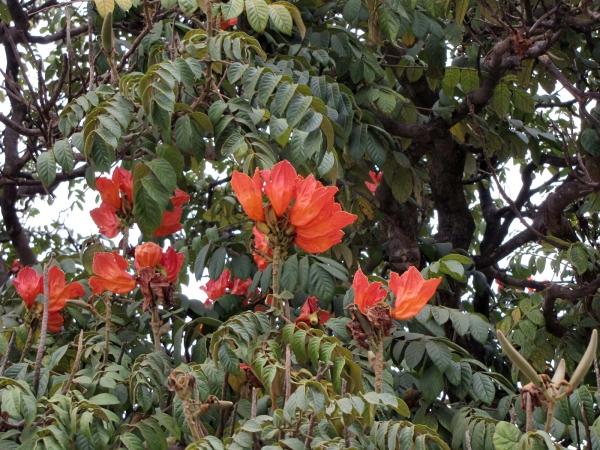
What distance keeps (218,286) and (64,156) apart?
2.13 ft

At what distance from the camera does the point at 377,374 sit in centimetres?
154

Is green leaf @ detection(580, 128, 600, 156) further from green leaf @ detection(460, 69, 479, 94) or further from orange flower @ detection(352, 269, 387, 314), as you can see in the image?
orange flower @ detection(352, 269, 387, 314)

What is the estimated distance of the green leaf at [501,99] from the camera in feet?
11.0

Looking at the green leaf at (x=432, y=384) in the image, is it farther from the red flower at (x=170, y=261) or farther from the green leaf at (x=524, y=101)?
the green leaf at (x=524, y=101)

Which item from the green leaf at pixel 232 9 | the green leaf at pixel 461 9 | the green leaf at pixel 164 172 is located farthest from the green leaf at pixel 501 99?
the green leaf at pixel 164 172

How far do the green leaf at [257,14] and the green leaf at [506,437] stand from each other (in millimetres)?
1468

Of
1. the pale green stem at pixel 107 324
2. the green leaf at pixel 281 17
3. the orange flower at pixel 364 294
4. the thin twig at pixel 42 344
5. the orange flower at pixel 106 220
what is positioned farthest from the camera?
the green leaf at pixel 281 17

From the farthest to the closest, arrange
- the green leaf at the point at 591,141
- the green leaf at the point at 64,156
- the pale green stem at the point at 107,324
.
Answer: the green leaf at the point at 591,141 → the green leaf at the point at 64,156 → the pale green stem at the point at 107,324

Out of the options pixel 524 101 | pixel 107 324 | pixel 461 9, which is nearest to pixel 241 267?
pixel 107 324

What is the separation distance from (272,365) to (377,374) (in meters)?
0.20

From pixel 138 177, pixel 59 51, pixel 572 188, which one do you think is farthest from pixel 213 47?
pixel 59 51

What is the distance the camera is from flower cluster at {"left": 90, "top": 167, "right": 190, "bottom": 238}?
2.17 m

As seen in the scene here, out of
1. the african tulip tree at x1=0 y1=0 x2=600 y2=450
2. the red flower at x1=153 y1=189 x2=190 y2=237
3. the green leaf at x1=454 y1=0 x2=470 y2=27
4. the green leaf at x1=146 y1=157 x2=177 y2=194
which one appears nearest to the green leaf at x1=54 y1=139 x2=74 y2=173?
the african tulip tree at x1=0 y1=0 x2=600 y2=450

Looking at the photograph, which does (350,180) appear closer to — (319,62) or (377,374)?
(319,62)
